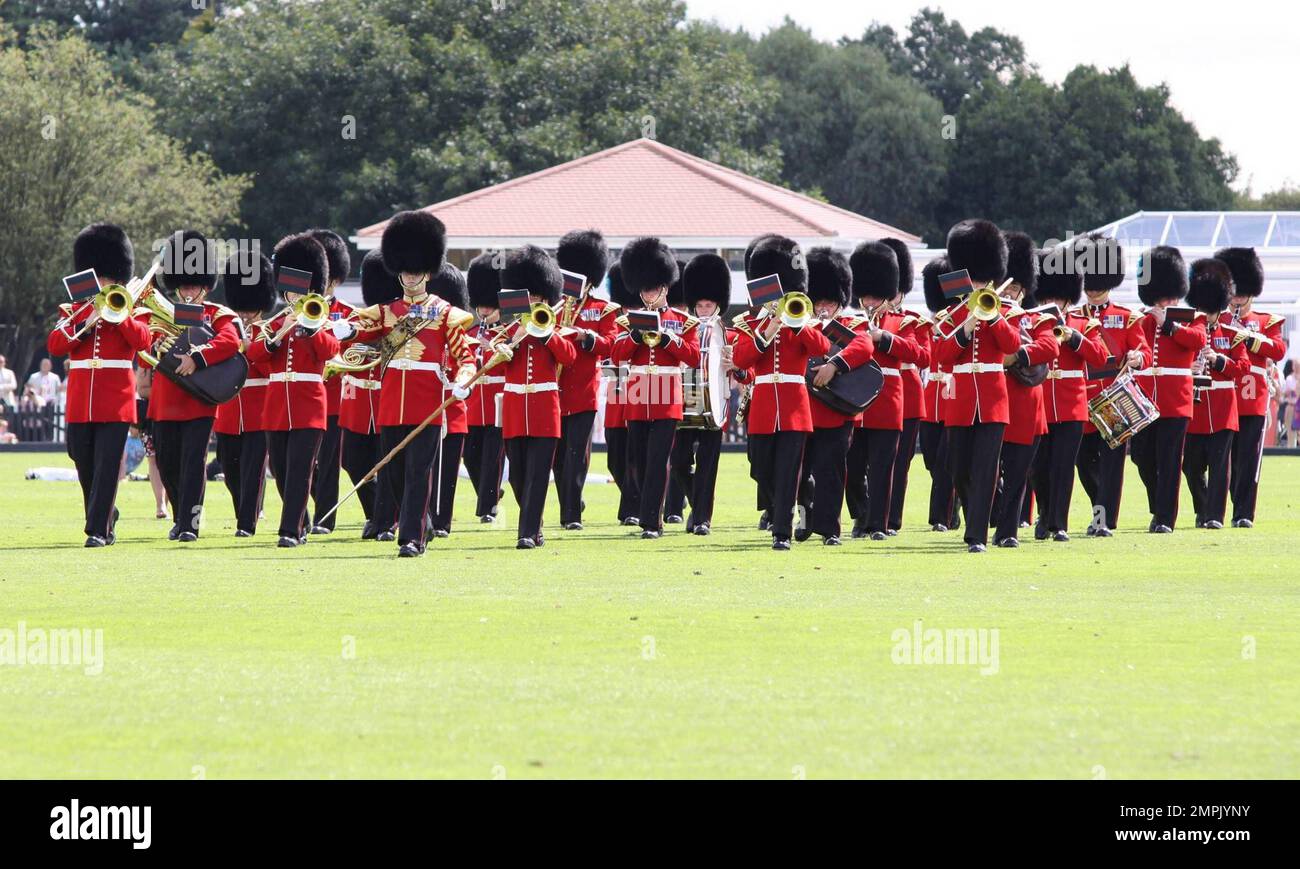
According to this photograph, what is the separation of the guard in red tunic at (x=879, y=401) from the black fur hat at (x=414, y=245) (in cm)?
274

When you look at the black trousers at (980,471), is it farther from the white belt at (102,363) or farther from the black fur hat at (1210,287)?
the white belt at (102,363)

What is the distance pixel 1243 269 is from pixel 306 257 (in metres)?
6.80

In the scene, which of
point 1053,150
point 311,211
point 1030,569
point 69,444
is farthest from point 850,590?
point 1053,150

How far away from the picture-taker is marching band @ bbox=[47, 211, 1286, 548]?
45.9 ft

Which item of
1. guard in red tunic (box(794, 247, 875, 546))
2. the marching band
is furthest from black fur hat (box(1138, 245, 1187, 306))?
guard in red tunic (box(794, 247, 875, 546))

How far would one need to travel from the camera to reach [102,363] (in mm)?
13953

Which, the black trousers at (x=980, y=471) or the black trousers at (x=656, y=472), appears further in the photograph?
the black trousers at (x=656, y=472)

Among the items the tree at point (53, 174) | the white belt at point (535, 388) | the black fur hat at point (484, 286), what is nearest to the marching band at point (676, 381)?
the white belt at point (535, 388)

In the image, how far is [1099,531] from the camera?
51.0ft

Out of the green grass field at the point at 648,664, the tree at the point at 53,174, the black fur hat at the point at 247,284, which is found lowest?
the green grass field at the point at 648,664

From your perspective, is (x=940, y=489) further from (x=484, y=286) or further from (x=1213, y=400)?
(x=484, y=286)

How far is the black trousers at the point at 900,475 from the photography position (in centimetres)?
1597

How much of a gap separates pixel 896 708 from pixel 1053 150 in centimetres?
6206

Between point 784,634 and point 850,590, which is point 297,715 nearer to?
point 784,634
